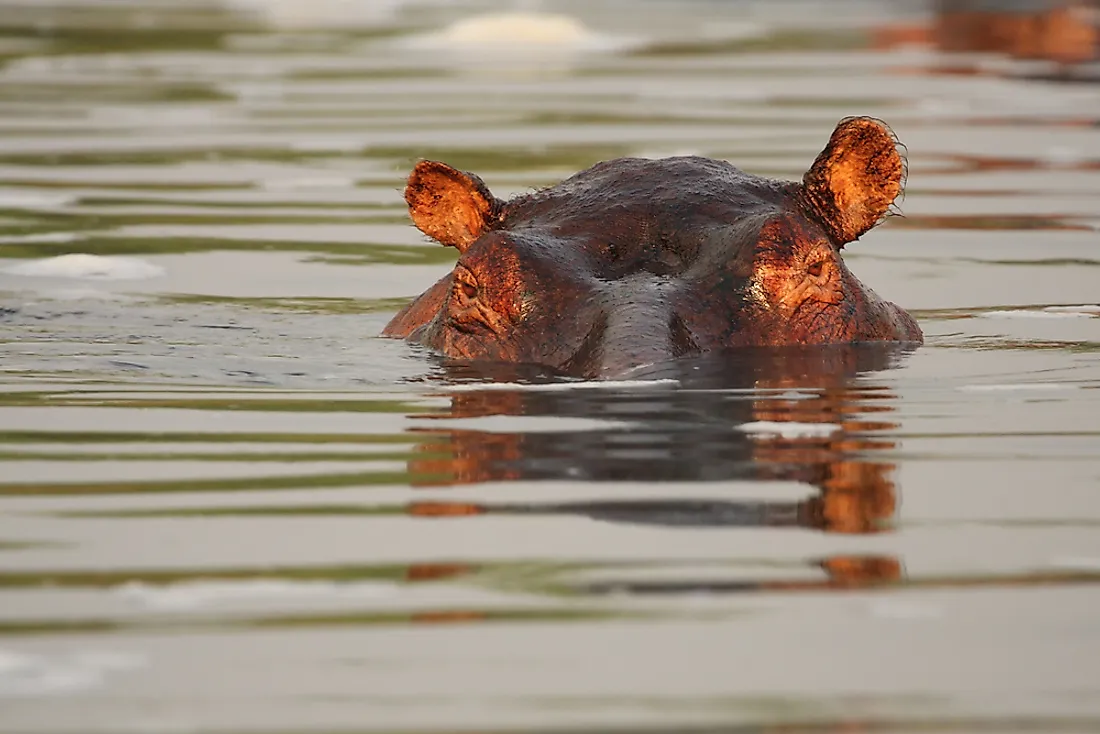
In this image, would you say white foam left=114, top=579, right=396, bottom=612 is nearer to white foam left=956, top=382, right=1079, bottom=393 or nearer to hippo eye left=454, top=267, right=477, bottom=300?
hippo eye left=454, top=267, right=477, bottom=300

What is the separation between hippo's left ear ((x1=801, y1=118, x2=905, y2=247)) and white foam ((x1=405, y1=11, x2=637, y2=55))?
18.4 metres

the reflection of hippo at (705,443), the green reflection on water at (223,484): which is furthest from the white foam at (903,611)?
the green reflection on water at (223,484)

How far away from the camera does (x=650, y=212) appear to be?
344 inches

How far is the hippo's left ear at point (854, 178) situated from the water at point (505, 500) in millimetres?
602

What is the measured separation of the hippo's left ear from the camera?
348 inches

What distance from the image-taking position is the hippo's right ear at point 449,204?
29.9ft

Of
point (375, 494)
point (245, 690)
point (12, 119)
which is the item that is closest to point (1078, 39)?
point (12, 119)

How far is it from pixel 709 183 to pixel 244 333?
2311 mm

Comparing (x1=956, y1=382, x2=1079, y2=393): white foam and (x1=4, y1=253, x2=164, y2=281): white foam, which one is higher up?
(x1=4, y1=253, x2=164, y2=281): white foam

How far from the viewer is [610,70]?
82.0 feet

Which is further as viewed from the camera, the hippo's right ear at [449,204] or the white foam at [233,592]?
the hippo's right ear at [449,204]

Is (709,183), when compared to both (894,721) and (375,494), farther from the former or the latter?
(894,721)

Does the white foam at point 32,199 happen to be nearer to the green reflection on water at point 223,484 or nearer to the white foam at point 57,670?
the green reflection on water at point 223,484

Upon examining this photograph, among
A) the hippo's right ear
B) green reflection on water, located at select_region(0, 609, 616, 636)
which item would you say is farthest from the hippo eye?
green reflection on water, located at select_region(0, 609, 616, 636)
